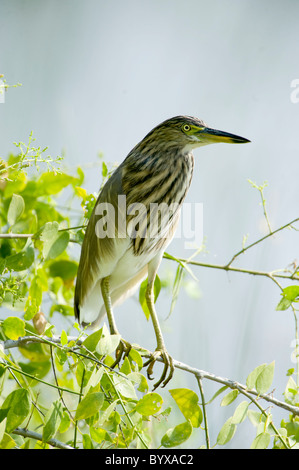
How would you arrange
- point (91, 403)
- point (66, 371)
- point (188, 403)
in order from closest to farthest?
1. point (91, 403)
2. point (188, 403)
3. point (66, 371)

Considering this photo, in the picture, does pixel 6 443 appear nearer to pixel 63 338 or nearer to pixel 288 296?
pixel 63 338

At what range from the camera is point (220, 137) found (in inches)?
62.0

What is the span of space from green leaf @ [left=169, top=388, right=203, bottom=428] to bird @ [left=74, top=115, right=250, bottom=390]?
429mm

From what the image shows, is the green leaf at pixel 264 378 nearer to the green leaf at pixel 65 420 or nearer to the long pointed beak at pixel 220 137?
the green leaf at pixel 65 420

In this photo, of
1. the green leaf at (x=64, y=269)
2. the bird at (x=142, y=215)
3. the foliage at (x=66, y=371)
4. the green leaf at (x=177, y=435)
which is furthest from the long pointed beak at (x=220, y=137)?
the green leaf at (x=177, y=435)

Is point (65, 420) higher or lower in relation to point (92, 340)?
lower

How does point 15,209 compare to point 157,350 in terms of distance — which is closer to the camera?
point 15,209

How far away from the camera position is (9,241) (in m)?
1.28

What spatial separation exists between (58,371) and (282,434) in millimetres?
577

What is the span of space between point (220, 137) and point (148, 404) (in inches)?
33.7

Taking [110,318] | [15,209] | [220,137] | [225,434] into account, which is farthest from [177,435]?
[220,137]

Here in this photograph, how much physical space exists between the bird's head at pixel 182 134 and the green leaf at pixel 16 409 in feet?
3.03
